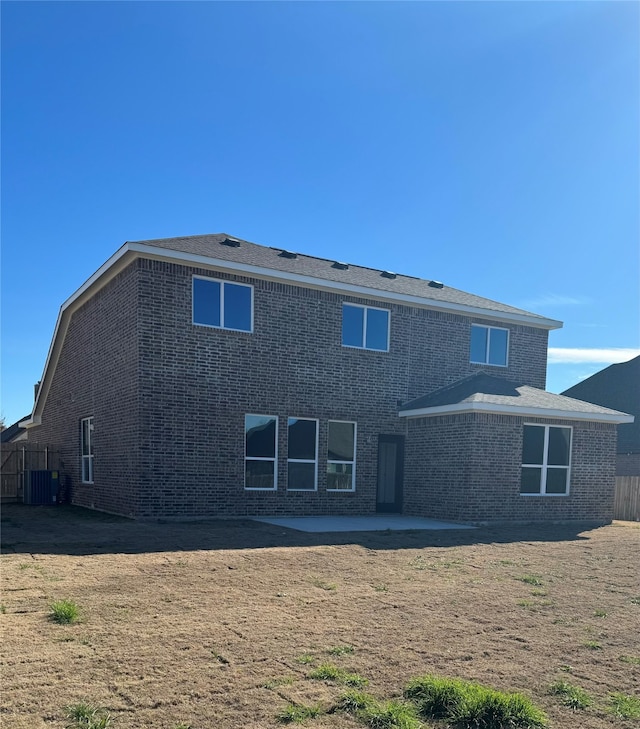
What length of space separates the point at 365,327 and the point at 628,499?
10740 millimetres

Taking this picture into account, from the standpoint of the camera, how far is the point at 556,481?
613 inches

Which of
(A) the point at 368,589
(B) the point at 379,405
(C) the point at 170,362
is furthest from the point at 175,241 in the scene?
(A) the point at 368,589

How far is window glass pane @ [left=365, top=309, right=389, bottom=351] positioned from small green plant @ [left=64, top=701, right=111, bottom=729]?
13255 mm

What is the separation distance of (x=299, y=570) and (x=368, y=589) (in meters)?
1.28

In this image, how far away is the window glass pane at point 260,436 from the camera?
14531mm

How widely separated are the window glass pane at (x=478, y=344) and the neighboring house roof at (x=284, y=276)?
0.47m

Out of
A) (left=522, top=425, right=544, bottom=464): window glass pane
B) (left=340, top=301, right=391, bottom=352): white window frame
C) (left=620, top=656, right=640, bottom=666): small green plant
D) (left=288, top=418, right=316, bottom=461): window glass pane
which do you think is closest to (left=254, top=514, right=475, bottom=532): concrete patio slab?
(left=288, top=418, right=316, bottom=461): window glass pane

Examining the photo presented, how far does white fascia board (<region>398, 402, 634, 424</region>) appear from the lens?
1422 centimetres

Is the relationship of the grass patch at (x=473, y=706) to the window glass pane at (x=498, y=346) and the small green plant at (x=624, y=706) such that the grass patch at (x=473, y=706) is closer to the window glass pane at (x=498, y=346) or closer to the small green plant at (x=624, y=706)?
the small green plant at (x=624, y=706)

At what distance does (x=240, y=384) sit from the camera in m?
14.5

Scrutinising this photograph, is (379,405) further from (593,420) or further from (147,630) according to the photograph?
(147,630)

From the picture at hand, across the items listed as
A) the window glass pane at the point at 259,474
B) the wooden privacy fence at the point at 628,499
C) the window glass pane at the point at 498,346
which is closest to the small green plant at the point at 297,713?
the window glass pane at the point at 259,474

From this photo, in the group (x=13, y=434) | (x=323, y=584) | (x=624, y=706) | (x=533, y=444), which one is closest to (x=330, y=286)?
(x=533, y=444)

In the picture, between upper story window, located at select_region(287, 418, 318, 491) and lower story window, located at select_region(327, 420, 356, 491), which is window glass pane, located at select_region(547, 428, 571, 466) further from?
upper story window, located at select_region(287, 418, 318, 491)
